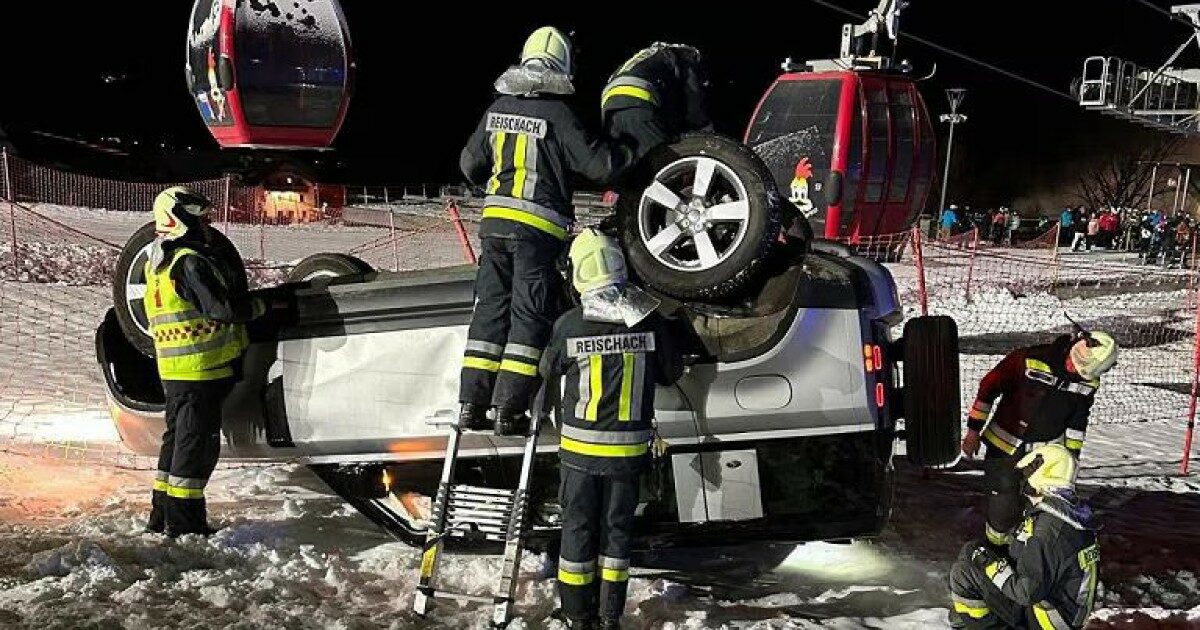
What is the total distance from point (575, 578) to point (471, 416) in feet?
2.60

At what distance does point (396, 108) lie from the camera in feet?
156

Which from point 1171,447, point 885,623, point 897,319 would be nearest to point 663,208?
point 897,319

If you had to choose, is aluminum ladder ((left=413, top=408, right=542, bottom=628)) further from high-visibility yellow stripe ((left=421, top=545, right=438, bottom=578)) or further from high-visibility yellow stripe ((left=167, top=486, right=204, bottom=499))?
high-visibility yellow stripe ((left=167, top=486, right=204, bottom=499))

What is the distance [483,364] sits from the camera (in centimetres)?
472

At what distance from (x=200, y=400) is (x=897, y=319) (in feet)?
10.6

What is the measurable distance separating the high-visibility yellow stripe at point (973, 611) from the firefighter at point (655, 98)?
227 centimetres

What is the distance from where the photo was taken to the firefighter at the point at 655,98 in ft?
15.7

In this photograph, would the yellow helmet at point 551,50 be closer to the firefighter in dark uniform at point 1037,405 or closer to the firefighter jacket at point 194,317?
the firefighter jacket at point 194,317

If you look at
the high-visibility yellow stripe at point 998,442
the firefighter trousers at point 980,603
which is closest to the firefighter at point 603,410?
the firefighter trousers at point 980,603

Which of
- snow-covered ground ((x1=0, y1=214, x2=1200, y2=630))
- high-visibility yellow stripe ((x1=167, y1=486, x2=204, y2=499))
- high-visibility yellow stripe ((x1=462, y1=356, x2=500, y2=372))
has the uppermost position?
high-visibility yellow stripe ((x1=462, y1=356, x2=500, y2=372))

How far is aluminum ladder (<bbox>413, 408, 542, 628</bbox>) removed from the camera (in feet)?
15.2

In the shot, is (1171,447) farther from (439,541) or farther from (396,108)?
(396,108)

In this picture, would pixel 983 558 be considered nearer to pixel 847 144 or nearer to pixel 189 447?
pixel 189 447

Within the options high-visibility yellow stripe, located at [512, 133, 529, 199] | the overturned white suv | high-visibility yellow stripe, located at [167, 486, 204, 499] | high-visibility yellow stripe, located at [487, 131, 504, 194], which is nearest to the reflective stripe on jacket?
the overturned white suv
